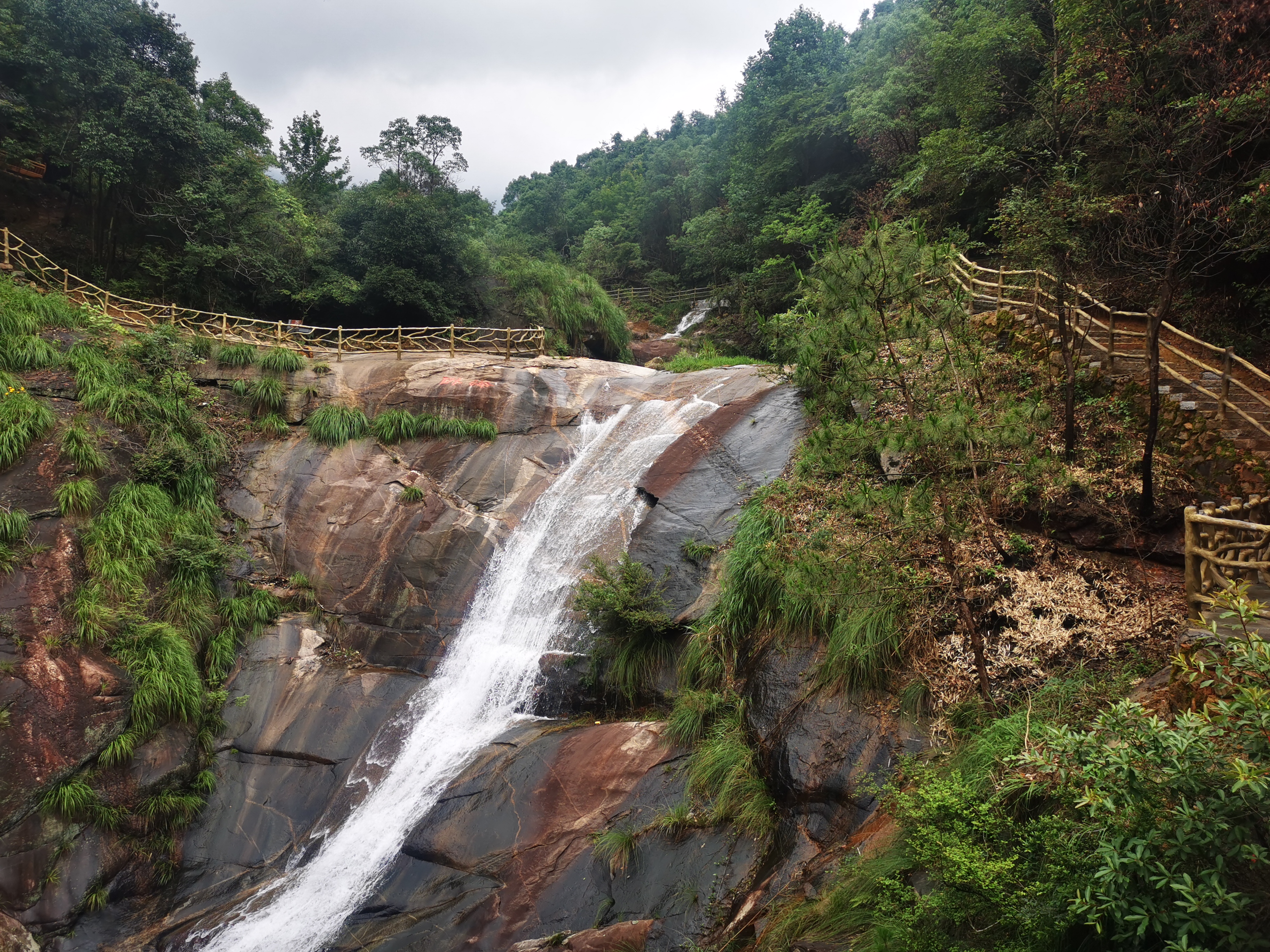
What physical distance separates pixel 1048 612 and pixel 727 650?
3680mm

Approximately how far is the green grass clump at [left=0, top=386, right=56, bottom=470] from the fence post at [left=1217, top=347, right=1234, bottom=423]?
17.5m

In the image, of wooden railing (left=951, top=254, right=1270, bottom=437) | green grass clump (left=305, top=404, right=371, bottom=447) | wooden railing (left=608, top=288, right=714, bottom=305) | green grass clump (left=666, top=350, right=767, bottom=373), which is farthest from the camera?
wooden railing (left=608, top=288, right=714, bottom=305)

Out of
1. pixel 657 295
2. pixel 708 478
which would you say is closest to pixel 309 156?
pixel 657 295

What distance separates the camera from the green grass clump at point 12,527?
32.3 ft

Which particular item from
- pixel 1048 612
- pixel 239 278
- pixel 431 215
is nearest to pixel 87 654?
pixel 1048 612

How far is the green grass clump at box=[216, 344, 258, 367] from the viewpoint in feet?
49.0

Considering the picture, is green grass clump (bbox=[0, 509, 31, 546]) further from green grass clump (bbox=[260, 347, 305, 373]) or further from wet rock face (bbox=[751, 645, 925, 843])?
wet rock face (bbox=[751, 645, 925, 843])

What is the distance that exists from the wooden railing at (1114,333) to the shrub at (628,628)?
567cm

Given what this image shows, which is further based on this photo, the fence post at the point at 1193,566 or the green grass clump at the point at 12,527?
the green grass clump at the point at 12,527

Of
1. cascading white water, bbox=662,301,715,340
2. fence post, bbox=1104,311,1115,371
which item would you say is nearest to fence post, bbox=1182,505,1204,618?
fence post, bbox=1104,311,1115,371

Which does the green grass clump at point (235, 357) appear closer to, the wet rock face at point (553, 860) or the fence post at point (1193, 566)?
the wet rock face at point (553, 860)

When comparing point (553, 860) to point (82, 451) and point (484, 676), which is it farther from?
point (82, 451)

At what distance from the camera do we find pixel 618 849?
Answer: 7180 millimetres

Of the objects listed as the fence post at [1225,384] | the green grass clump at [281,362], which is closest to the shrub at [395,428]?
the green grass clump at [281,362]
